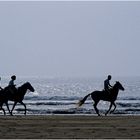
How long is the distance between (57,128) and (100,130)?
1.66 meters

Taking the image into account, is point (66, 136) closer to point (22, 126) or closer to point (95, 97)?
point (22, 126)

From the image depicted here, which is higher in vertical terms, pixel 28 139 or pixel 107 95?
pixel 28 139

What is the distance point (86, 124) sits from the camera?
2177cm

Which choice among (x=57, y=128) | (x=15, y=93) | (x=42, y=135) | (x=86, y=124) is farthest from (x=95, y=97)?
(x=42, y=135)

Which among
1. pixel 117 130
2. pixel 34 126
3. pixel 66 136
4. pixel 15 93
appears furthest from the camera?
pixel 15 93

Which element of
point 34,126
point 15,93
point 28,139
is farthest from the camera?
point 15,93

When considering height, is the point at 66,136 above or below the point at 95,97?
above

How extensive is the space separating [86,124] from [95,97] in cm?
816

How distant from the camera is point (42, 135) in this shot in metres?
17.2

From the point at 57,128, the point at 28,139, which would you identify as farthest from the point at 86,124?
the point at 28,139

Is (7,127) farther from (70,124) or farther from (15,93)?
(15,93)

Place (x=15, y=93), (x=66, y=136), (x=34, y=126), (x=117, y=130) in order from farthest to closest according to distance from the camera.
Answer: (x=15, y=93), (x=34, y=126), (x=117, y=130), (x=66, y=136)

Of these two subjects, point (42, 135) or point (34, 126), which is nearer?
point (42, 135)

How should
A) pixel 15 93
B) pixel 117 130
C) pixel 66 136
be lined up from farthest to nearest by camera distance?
pixel 15 93
pixel 117 130
pixel 66 136
